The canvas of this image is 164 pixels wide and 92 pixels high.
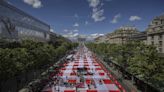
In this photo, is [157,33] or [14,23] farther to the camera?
[14,23]

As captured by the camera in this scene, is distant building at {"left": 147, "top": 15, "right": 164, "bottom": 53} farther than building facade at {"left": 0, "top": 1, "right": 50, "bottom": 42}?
No

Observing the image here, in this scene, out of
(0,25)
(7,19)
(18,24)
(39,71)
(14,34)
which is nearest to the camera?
(39,71)

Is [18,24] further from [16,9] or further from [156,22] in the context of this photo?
[156,22]

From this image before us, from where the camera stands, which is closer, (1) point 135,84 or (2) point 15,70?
(2) point 15,70

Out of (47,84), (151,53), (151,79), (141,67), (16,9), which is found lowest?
(47,84)

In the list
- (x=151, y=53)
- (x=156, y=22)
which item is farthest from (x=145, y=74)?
(x=156, y=22)

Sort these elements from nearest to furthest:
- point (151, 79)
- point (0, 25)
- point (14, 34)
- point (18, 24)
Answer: point (151, 79) → point (0, 25) → point (14, 34) → point (18, 24)

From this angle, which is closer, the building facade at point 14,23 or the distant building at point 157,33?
the distant building at point 157,33

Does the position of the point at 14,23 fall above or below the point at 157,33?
above
